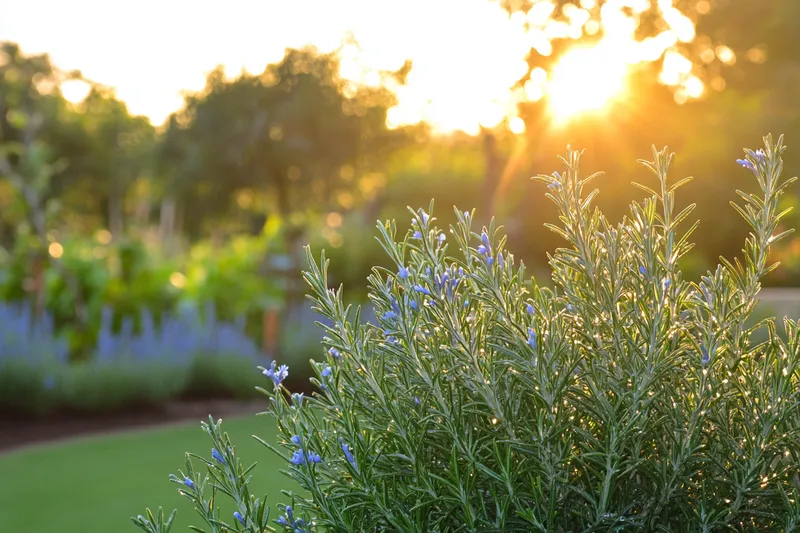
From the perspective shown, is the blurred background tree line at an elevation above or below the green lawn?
above

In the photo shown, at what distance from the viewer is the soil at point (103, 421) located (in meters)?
8.31

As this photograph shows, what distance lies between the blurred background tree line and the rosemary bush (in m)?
8.72

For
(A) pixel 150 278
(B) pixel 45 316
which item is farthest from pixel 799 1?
(B) pixel 45 316

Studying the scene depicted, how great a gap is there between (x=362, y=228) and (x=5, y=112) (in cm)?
3367

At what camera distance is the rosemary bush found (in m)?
1.74

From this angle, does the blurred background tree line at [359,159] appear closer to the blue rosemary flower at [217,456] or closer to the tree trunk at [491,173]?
the tree trunk at [491,173]

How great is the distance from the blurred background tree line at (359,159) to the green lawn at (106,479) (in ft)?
7.31

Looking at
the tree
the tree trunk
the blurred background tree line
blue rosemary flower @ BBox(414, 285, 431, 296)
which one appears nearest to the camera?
blue rosemary flower @ BBox(414, 285, 431, 296)

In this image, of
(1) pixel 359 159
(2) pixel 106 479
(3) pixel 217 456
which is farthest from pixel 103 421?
(1) pixel 359 159

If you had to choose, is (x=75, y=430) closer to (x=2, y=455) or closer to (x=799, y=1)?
(x=2, y=455)

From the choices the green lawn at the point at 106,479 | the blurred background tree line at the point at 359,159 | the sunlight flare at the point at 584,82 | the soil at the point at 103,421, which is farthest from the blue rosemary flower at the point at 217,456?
the sunlight flare at the point at 584,82

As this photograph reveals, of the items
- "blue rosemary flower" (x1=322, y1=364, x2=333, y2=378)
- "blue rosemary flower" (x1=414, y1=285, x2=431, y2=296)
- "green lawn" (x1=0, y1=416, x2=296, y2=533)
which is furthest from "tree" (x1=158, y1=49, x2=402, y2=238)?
"blue rosemary flower" (x1=414, y1=285, x2=431, y2=296)

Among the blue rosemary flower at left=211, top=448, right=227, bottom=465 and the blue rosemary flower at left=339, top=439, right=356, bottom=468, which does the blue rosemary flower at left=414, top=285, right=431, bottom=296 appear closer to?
the blue rosemary flower at left=339, top=439, right=356, bottom=468

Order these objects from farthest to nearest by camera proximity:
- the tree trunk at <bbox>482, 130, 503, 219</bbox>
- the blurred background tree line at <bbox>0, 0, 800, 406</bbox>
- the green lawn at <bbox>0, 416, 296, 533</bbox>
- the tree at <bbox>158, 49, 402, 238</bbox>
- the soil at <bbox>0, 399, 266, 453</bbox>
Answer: the tree at <bbox>158, 49, 402, 238</bbox>
the tree trunk at <bbox>482, 130, 503, 219</bbox>
the blurred background tree line at <bbox>0, 0, 800, 406</bbox>
the soil at <bbox>0, 399, 266, 453</bbox>
the green lawn at <bbox>0, 416, 296, 533</bbox>
